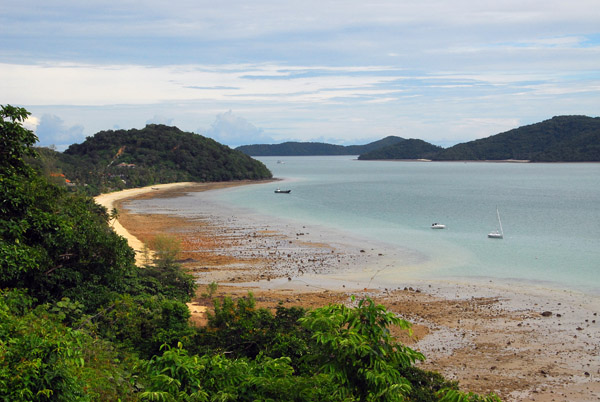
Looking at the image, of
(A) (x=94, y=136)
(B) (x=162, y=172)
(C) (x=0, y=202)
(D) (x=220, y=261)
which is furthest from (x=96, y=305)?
(A) (x=94, y=136)

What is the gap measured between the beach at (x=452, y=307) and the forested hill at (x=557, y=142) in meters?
154

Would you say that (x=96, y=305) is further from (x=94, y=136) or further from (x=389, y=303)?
(x=94, y=136)

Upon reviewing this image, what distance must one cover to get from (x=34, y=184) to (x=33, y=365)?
9480 millimetres

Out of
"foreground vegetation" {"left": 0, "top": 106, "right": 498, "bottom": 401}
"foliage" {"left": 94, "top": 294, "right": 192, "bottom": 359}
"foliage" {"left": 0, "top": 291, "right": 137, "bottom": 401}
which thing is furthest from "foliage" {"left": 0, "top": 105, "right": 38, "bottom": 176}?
"foliage" {"left": 0, "top": 291, "right": 137, "bottom": 401}

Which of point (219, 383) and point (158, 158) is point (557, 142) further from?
point (219, 383)

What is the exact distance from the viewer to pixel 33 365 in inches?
212

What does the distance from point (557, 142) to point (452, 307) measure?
18007cm

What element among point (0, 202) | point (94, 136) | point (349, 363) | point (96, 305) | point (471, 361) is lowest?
point (471, 361)

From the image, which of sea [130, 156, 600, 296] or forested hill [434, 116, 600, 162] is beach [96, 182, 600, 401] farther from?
forested hill [434, 116, 600, 162]

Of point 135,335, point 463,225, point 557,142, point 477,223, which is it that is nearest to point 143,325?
point 135,335

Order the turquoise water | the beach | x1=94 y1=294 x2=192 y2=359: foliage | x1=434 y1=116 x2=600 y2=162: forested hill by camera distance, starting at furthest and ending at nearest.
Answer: x1=434 y1=116 x2=600 y2=162: forested hill < the turquoise water < the beach < x1=94 y1=294 x2=192 y2=359: foliage

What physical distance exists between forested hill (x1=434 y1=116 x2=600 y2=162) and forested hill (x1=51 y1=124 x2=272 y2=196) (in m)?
104

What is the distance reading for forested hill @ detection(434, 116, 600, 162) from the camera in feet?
540

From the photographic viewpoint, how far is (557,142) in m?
180
